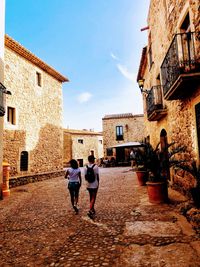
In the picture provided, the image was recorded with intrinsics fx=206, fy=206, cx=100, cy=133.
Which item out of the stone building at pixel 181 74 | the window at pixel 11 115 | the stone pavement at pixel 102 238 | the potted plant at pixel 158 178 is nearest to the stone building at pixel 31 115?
the window at pixel 11 115

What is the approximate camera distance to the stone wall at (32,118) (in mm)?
12703

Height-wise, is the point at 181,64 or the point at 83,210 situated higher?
the point at 181,64

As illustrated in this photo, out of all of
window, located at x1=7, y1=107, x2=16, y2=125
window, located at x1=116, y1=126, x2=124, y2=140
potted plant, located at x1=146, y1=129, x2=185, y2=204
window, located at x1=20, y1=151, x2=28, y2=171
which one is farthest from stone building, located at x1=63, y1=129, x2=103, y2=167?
potted plant, located at x1=146, y1=129, x2=185, y2=204

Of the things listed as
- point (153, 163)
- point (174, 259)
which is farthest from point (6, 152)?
point (174, 259)

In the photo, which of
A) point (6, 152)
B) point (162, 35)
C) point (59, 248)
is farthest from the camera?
point (6, 152)

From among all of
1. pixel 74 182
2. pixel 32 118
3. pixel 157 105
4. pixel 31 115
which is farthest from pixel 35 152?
pixel 74 182

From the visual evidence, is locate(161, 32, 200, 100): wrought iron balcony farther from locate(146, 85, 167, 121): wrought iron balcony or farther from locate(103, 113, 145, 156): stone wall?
locate(103, 113, 145, 156): stone wall

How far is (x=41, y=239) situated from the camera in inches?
142

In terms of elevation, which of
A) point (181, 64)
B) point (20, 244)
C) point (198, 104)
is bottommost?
point (20, 244)

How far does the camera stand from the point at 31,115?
1451 centimetres

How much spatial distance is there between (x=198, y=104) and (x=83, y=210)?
399cm

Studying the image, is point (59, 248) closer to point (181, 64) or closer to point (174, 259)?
point (174, 259)

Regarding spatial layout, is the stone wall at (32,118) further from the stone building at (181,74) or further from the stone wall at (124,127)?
the stone wall at (124,127)

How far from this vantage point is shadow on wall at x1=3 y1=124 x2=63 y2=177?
1253 centimetres
